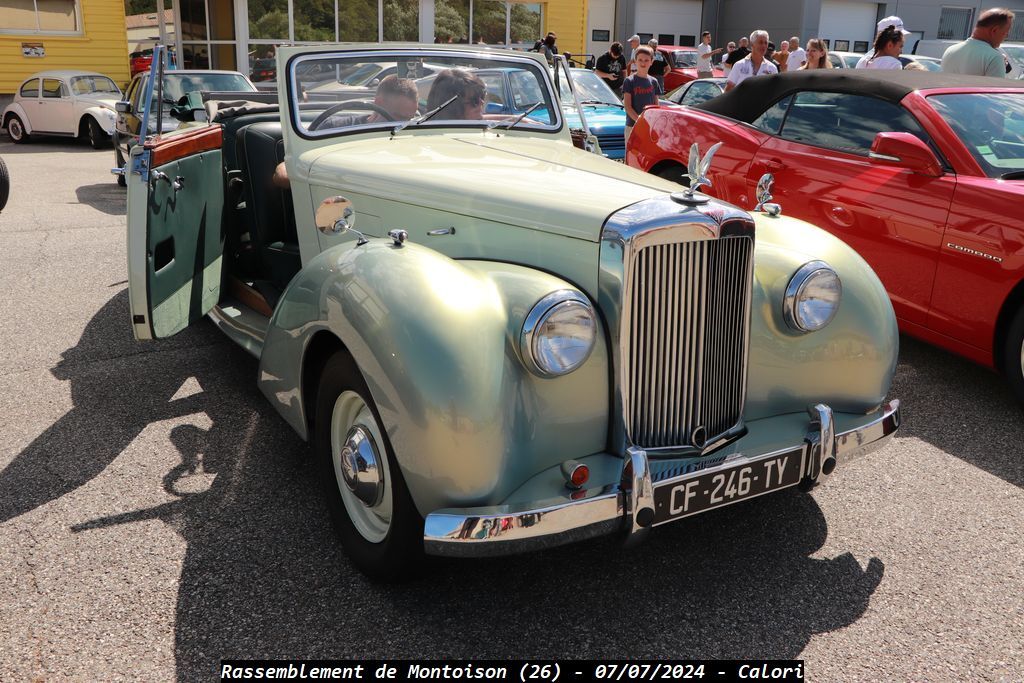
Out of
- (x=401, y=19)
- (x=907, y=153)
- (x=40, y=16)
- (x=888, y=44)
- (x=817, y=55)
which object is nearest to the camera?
(x=907, y=153)

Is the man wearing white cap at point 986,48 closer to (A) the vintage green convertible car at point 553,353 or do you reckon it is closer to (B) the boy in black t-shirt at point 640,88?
(B) the boy in black t-shirt at point 640,88

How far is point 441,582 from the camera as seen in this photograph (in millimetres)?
2766

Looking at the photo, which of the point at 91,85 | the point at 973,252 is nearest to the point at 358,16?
the point at 91,85

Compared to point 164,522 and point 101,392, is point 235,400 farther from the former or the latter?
point 164,522

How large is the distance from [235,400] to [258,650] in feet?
6.57

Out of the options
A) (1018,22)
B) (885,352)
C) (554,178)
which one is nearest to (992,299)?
(885,352)

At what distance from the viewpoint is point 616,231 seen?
254 centimetres

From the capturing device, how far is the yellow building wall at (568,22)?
22.4 metres

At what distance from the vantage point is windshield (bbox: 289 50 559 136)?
4.02 m

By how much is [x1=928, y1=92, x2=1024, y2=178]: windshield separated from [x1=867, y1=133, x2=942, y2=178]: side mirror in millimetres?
218

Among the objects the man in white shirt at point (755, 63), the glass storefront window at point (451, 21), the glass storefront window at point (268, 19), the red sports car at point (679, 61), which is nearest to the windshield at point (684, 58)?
the red sports car at point (679, 61)

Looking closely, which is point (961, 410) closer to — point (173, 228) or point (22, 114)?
point (173, 228)

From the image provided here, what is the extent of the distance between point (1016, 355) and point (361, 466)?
3188mm

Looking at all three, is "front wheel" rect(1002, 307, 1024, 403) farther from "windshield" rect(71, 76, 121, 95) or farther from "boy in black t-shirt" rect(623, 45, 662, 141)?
"windshield" rect(71, 76, 121, 95)
